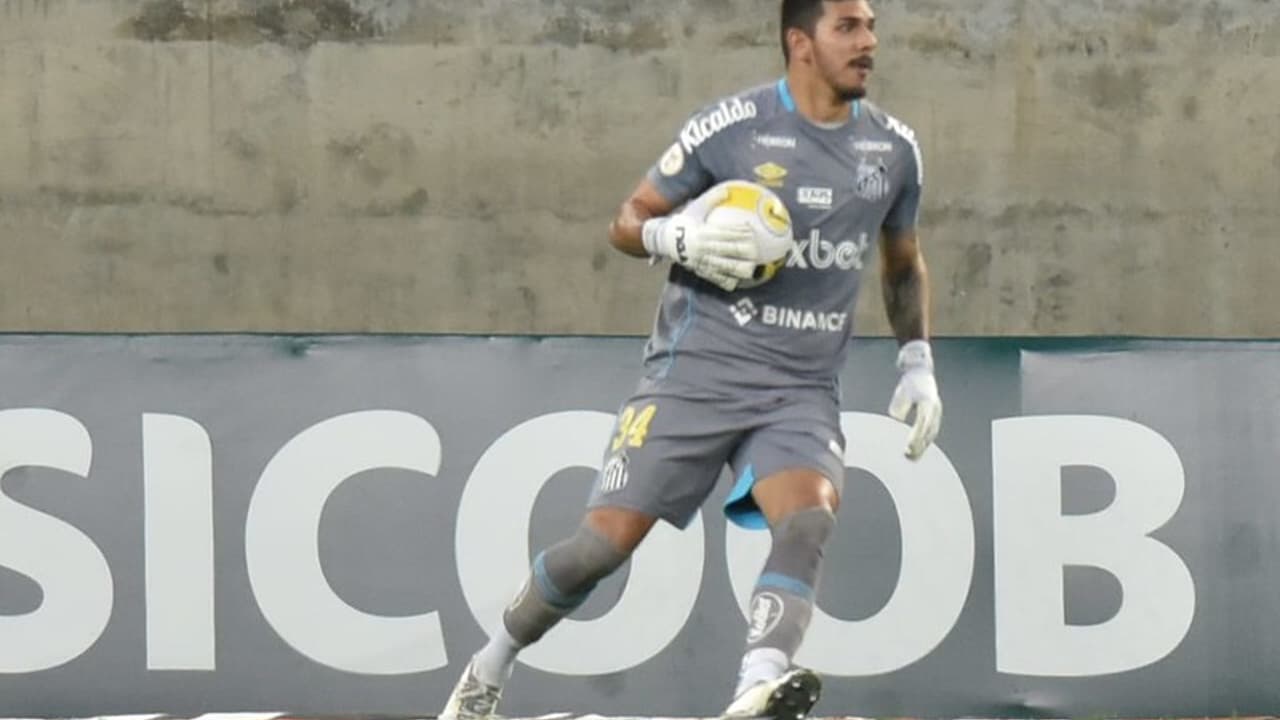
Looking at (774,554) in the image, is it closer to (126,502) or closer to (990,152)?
(126,502)

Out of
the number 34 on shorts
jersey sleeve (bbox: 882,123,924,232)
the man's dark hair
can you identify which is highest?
the man's dark hair

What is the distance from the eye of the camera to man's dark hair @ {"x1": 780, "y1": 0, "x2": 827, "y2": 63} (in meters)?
6.23

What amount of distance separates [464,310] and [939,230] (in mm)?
2471

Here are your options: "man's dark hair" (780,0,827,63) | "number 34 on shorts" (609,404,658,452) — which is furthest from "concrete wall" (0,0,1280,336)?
"man's dark hair" (780,0,827,63)

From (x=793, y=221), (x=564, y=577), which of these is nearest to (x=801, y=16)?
(x=793, y=221)

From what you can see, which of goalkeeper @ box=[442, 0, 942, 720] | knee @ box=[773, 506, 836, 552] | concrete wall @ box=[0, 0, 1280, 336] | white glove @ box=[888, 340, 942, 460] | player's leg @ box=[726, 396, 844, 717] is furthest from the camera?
concrete wall @ box=[0, 0, 1280, 336]

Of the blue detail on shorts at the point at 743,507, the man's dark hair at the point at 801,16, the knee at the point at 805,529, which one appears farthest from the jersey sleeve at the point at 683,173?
the knee at the point at 805,529

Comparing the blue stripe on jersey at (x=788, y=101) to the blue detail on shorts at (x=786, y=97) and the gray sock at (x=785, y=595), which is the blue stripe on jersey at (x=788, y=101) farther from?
the gray sock at (x=785, y=595)

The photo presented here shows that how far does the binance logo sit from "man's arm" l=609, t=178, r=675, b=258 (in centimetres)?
27

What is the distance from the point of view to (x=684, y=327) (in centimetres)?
639

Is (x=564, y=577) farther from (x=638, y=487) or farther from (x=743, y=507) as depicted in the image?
(x=743, y=507)

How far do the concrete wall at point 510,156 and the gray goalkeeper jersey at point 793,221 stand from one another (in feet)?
23.6

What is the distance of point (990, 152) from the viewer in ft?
44.8

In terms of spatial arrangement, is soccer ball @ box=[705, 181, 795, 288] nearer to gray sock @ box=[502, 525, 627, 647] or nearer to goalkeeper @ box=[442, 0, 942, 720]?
goalkeeper @ box=[442, 0, 942, 720]
